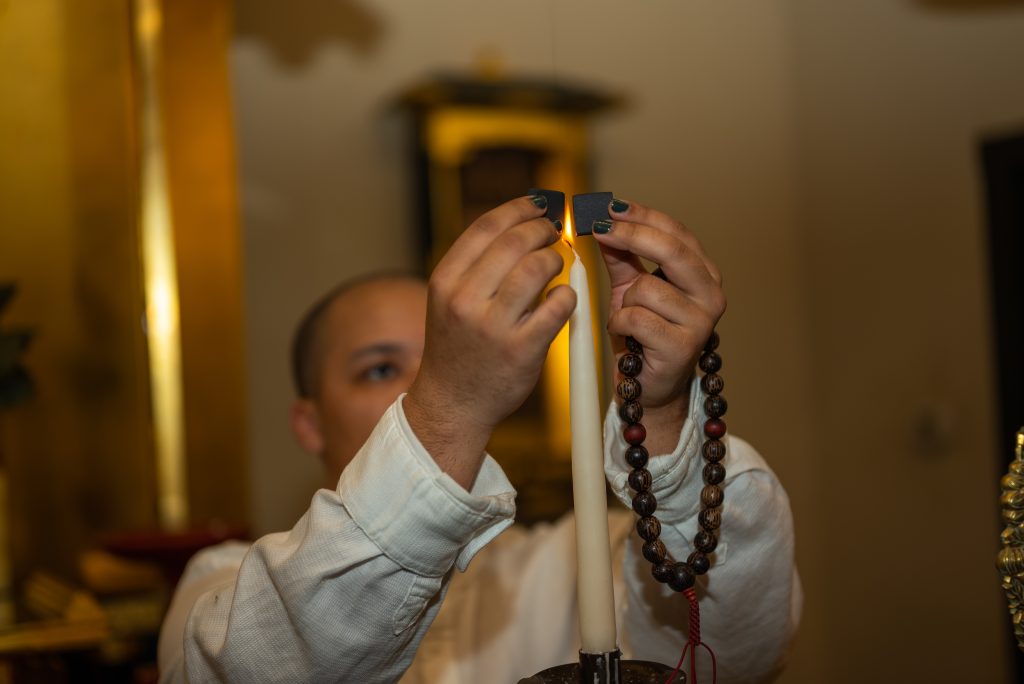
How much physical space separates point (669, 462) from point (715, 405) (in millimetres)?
60

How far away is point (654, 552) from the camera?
2.19ft

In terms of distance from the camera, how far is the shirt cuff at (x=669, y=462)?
0.75 meters

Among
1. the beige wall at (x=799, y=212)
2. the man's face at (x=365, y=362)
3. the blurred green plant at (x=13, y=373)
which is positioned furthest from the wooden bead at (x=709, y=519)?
the beige wall at (x=799, y=212)

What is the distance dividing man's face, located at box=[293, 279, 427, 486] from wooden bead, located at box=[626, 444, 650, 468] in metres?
0.57

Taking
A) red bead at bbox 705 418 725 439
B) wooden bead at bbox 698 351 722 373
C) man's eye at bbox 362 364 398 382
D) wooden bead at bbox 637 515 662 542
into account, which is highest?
wooden bead at bbox 698 351 722 373

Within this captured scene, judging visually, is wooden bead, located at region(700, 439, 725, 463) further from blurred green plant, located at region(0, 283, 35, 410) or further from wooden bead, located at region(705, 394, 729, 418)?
blurred green plant, located at region(0, 283, 35, 410)

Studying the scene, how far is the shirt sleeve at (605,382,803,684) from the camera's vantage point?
0.77 metres

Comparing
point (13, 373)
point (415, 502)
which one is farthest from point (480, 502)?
point (13, 373)

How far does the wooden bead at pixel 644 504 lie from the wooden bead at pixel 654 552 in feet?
0.07

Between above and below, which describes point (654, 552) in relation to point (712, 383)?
below

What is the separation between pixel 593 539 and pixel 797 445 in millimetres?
2300

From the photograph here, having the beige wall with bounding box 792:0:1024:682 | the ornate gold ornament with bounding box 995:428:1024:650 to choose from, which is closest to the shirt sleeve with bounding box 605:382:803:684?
the ornate gold ornament with bounding box 995:428:1024:650

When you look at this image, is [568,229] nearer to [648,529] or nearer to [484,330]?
[484,330]

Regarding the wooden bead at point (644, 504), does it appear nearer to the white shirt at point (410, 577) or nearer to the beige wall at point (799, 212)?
the white shirt at point (410, 577)
